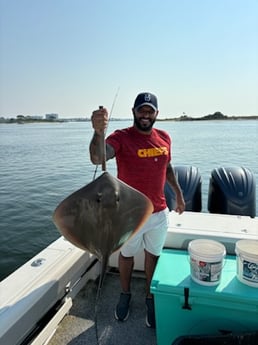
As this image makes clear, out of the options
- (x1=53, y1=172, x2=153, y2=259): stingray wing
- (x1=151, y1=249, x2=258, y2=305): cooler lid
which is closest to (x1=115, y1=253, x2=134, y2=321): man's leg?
(x1=151, y1=249, x2=258, y2=305): cooler lid

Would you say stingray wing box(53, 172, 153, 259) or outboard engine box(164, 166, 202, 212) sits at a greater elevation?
stingray wing box(53, 172, 153, 259)

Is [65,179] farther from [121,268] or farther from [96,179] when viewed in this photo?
[96,179]

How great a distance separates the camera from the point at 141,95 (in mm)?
2387

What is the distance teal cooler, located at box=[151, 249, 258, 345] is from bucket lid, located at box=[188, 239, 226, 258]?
186 mm

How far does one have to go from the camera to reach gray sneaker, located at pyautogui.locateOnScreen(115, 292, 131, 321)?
259 cm

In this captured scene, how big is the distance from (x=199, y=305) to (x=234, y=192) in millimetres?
2015

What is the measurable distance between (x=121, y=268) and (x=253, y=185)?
209 cm

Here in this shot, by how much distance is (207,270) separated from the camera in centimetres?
194

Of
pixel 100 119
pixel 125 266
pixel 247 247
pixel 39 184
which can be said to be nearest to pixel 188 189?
pixel 125 266

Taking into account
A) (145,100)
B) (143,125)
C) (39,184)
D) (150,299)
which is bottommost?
(39,184)

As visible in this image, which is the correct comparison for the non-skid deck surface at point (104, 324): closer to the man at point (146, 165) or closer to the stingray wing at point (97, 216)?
the man at point (146, 165)

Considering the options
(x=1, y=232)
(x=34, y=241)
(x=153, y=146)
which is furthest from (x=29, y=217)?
(x=153, y=146)

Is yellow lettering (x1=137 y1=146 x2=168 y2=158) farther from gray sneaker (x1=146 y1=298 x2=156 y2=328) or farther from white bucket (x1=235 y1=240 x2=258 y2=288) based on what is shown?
gray sneaker (x1=146 y1=298 x2=156 y2=328)

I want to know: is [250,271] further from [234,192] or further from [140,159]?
[234,192]
